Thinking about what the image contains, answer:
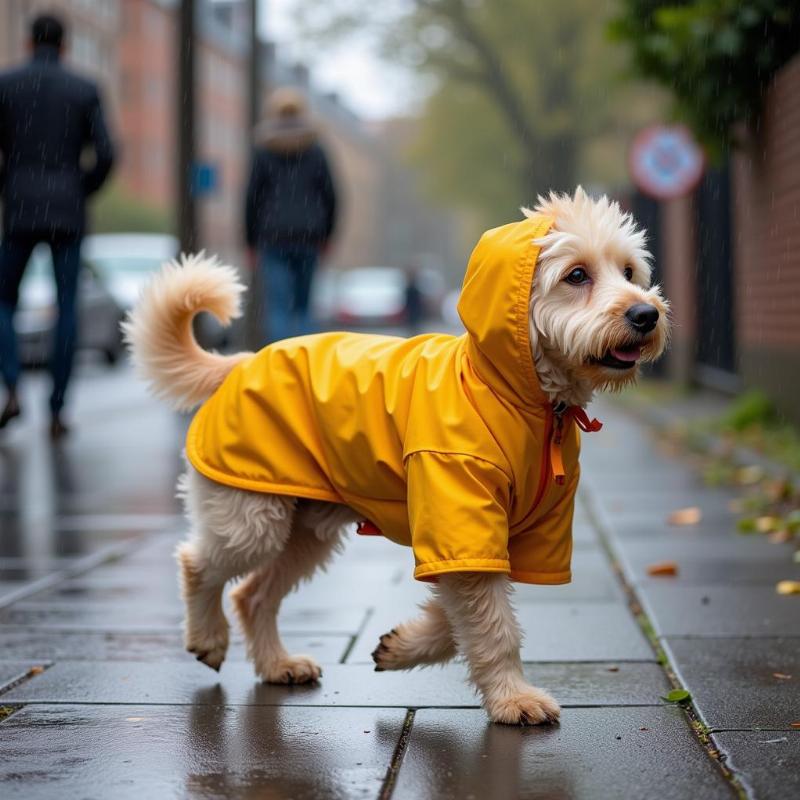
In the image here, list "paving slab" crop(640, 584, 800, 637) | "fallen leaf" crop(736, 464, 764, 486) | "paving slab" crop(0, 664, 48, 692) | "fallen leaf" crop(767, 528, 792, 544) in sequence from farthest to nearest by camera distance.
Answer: "fallen leaf" crop(736, 464, 764, 486) < "fallen leaf" crop(767, 528, 792, 544) < "paving slab" crop(640, 584, 800, 637) < "paving slab" crop(0, 664, 48, 692)

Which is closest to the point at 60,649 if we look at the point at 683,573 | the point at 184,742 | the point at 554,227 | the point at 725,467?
the point at 184,742

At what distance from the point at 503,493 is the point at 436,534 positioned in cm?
22

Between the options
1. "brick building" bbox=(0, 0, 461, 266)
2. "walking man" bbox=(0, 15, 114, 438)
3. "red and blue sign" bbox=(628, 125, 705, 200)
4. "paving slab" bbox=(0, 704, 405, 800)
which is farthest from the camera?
"brick building" bbox=(0, 0, 461, 266)

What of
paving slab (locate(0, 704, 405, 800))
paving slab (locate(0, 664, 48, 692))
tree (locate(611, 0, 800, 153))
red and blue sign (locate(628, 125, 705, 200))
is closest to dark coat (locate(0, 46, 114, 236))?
tree (locate(611, 0, 800, 153))

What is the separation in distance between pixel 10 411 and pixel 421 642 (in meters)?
5.63

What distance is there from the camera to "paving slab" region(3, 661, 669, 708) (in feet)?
12.3

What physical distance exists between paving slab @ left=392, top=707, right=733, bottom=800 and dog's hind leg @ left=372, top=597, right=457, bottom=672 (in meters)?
0.18

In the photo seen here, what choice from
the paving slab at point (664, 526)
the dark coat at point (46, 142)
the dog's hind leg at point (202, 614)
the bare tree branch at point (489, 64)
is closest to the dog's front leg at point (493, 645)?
the dog's hind leg at point (202, 614)

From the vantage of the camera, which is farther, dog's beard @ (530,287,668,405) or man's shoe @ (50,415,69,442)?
man's shoe @ (50,415,69,442)

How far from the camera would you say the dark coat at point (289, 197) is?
10.7 m

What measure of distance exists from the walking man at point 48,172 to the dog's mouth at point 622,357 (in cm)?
616

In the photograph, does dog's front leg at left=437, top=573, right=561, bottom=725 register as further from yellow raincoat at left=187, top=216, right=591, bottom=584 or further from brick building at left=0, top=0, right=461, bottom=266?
brick building at left=0, top=0, right=461, bottom=266

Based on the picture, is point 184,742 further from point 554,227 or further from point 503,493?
point 554,227

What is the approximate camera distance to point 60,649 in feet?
14.4
